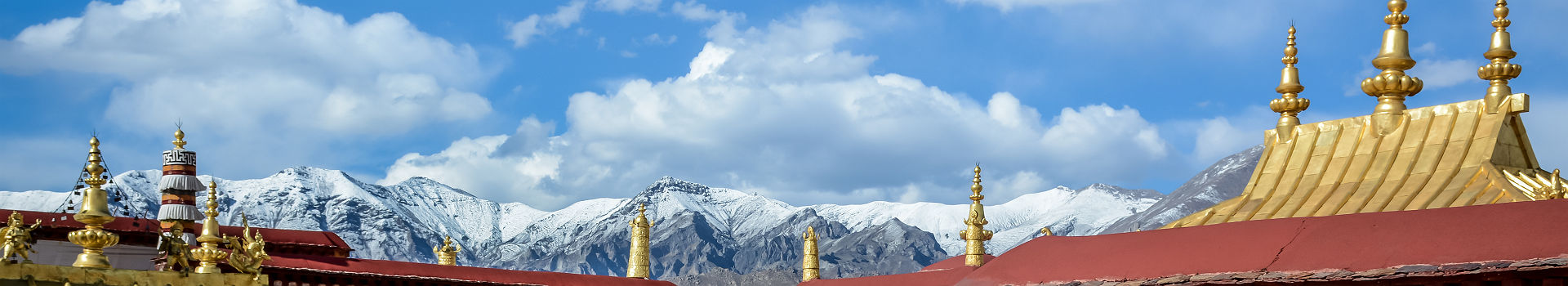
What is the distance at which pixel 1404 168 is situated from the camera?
15.5 m

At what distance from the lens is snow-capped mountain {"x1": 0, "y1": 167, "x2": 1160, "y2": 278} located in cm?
15800

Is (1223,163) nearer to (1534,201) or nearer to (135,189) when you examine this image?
(135,189)

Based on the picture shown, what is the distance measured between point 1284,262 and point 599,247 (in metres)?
Answer: 176

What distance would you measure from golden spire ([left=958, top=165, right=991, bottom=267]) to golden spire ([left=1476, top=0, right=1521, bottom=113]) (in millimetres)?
5662

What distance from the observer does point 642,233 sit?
25.2 m

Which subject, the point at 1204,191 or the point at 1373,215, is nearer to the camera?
the point at 1373,215

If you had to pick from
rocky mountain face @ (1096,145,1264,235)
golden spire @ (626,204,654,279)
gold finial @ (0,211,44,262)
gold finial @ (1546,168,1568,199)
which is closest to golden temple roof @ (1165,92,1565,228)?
gold finial @ (1546,168,1568,199)

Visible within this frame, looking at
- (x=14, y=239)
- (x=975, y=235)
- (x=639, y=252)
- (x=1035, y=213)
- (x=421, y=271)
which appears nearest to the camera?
(x=14, y=239)

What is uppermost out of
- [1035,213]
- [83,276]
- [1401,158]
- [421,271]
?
[1035,213]

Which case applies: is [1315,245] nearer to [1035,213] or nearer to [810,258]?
[810,258]

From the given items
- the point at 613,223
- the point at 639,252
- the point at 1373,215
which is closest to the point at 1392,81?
the point at 1373,215

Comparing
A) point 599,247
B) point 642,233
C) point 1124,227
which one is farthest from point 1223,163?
point 642,233

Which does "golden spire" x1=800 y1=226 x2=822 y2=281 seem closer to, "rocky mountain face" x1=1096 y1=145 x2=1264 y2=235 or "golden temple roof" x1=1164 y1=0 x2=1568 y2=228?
"golden temple roof" x1=1164 y1=0 x2=1568 y2=228

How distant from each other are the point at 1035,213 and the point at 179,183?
11100 centimetres
